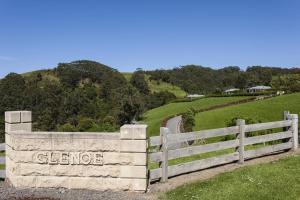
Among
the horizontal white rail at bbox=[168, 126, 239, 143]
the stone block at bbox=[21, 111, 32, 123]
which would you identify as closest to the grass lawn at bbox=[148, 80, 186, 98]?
the horizontal white rail at bbox=[168, 126, 239, 143]

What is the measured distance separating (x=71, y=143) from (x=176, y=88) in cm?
17155

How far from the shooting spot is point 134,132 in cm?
965

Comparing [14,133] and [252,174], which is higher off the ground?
[14,133]

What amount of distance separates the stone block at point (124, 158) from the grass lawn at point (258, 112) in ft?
134

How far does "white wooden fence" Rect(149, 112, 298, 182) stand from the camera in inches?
405

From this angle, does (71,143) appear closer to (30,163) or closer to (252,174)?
(30,163)

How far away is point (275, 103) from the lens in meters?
57.6

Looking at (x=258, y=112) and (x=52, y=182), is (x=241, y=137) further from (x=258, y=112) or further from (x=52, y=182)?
(x=258, y=112)

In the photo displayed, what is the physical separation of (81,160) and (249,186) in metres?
4.16

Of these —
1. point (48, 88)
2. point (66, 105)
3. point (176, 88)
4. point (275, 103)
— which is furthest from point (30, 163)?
point (176, 88)

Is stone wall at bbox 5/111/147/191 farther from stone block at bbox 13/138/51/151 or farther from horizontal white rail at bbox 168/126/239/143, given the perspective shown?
horizontal white rail at bbox 168/126/239/143

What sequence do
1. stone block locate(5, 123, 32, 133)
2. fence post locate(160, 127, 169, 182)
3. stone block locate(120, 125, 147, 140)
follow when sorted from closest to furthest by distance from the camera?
1. stone block locate(120, 125, 147, 140)
2. fence post locate(160, 127, 169, 182)
3. stone block locate(5, 123, 32, 133)

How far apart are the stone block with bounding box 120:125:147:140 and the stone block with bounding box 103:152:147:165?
42cm

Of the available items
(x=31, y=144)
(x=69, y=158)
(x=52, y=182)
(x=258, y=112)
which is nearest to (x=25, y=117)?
(x=31, y=144)
